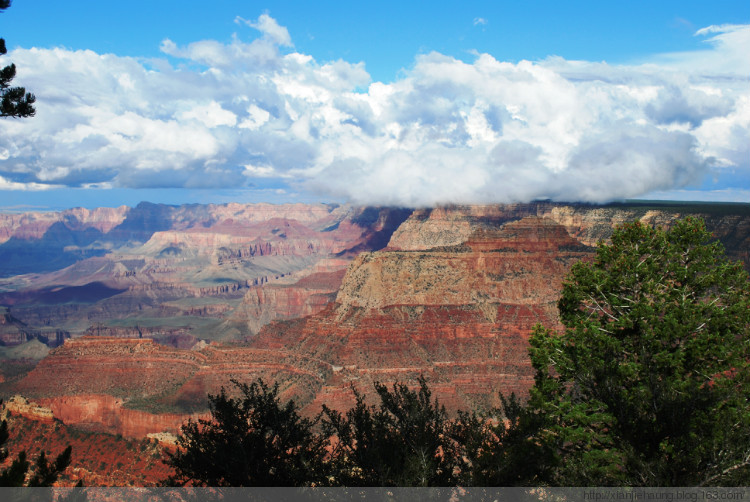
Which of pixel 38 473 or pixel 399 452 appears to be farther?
pixel 399 452

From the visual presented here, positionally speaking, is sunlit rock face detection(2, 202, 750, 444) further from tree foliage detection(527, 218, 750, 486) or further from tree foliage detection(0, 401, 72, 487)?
tree foliage detection(0, 401, 72, 487)

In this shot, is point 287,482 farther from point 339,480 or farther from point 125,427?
point 125,427

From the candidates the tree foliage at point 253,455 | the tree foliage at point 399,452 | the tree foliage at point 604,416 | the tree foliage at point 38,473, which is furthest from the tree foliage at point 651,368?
the tree foliage at point 38,473

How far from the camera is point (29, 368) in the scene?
88.9 metres

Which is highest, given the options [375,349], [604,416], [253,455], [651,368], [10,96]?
[10,96]

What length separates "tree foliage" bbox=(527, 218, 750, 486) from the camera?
16.1 m

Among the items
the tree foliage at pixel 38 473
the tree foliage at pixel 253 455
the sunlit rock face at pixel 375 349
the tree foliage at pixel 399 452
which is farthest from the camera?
the sunlit rock face at pixel 375 349

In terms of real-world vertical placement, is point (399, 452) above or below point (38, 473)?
below

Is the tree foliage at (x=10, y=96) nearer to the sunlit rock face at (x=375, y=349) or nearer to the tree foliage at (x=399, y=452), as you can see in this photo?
the tree foliage at (x=399, y=452)

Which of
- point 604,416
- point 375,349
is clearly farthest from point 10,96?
point 375,349

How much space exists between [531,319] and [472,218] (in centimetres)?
8511

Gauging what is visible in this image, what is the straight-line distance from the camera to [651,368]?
62.8 ft

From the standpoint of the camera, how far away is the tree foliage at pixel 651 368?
1609cm

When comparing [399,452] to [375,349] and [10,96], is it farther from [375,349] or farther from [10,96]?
[375,349]
